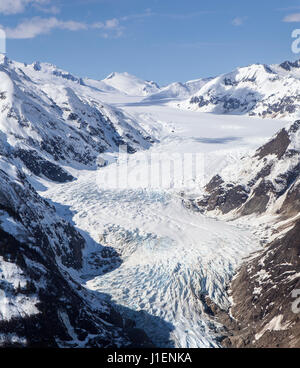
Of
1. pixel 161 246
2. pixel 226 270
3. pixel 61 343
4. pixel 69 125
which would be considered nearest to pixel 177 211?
pixel 161 246

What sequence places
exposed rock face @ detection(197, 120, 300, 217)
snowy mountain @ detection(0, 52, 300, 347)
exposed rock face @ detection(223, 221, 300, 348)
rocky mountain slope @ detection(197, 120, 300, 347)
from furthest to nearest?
1. exposed rock face @ detection(197, 120, 300, 217)
2. rocky mountain slope @ detection(197, 120, 300, 347)
3. exposed rock face @ detection(223, 221, 300, 348)
4. snowy mountain @ detection(0, 52, 300, 347)

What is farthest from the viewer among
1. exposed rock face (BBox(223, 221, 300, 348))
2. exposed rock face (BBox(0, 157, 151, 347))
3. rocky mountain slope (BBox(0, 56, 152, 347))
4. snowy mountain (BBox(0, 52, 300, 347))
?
exposed rock face (BBox(223, 221, 300, 348))

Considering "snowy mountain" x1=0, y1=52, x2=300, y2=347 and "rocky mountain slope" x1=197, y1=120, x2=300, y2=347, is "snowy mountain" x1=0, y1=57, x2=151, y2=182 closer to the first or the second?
"snowy mountain" x1=0, y1=52, x2=300, y2=347

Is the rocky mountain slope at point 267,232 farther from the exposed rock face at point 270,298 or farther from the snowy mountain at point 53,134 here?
the snowy mountain at point 53,134

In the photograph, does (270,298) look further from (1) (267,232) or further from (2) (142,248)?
(2) (142,248)

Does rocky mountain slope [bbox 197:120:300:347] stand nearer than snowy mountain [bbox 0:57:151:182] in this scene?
Yes

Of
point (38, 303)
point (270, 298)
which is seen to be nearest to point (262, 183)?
point (270, 298)

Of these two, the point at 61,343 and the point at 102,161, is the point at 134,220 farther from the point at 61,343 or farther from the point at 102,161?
the point at 102,161

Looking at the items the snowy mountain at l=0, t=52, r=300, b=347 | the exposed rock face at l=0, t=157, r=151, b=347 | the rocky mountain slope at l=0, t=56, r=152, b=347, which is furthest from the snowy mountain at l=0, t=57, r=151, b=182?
the exposed rock face at l=0, t=157, r=151, b=347

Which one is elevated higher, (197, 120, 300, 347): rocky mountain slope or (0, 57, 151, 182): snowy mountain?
(0, 57, 151, 182): snowy mountain
